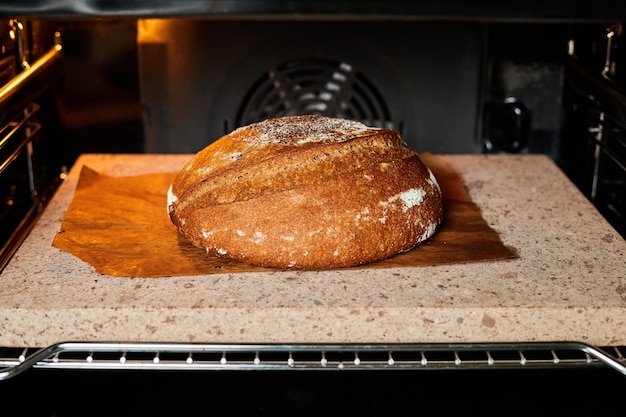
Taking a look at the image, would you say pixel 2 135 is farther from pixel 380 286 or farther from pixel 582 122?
pixel 582 122

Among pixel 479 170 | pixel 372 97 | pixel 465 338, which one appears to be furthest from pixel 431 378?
pixel 372 97

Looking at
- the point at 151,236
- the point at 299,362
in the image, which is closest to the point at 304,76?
the point at 151,236

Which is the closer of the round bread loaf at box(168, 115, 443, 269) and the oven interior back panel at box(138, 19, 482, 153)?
the round bread loaf at box(168, 115, 443, 269)

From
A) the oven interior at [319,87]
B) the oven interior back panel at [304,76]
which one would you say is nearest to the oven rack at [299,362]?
the oven interior at [319,87]

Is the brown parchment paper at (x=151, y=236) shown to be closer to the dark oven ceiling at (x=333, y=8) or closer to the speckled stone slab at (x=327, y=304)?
the speckled stone slab at (x=327, y=304)

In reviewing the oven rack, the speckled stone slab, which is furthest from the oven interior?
the oven rack

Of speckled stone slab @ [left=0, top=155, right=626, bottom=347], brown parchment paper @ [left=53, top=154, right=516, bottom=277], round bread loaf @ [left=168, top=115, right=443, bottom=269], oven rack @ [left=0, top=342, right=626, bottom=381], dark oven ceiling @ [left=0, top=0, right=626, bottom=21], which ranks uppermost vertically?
dark oven ceiling @ [left=0, top=0, right=626, bottom=21]

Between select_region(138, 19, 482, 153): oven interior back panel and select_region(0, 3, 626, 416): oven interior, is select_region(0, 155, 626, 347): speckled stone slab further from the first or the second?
select_region(138, 19, 482, 153): oven interior back panel

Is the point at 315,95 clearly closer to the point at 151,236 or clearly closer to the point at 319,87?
the point at 319,87
